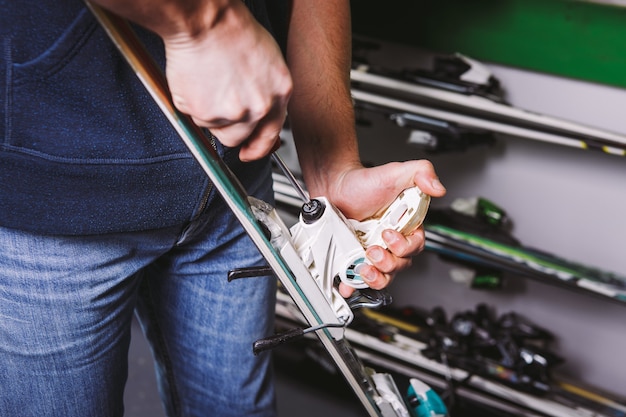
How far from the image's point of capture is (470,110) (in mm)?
1637

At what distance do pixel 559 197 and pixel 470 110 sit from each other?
47cm

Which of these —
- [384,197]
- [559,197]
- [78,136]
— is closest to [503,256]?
[559,197]

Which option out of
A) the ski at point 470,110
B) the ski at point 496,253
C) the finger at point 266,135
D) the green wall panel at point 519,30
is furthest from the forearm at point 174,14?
the green wall panel at point 519,30

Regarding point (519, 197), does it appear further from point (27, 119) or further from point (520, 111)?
point (27, 119)

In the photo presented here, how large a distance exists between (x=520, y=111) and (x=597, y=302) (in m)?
0.73

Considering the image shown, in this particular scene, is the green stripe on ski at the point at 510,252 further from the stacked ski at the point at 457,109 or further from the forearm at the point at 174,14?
the forearm at the point at 174,14

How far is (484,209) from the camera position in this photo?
1813 millimetres

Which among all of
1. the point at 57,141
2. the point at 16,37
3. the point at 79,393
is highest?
the point at 16,37

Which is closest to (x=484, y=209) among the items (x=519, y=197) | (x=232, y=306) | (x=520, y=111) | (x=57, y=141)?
(x=519, y=197)

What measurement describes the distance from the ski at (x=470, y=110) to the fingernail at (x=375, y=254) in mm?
897

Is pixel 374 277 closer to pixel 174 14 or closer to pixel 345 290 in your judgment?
pixel 345 290

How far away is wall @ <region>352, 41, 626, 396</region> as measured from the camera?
179 centimetres

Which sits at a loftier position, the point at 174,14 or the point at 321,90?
the point at 174,14

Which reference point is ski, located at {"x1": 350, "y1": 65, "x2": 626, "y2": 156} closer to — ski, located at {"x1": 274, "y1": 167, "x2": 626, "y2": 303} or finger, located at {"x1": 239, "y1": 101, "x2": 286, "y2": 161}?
ski, located at {"x1": 274, "y1": 167, "x2": 626, "y2": 303}
